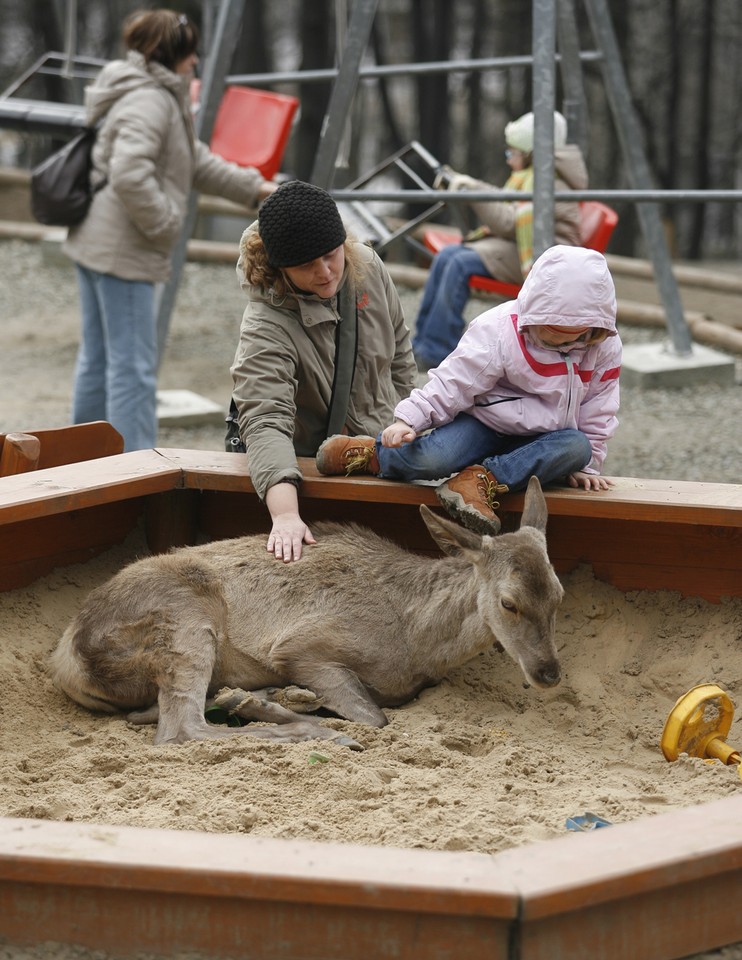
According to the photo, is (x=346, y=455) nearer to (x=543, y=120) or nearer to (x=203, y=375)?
(x=543, y=120)

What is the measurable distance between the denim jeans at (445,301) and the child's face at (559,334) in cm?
433

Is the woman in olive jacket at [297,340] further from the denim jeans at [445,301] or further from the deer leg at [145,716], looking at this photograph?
the denim jeans at [445,301]

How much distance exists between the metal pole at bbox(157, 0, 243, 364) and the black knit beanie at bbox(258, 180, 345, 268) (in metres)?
4.46

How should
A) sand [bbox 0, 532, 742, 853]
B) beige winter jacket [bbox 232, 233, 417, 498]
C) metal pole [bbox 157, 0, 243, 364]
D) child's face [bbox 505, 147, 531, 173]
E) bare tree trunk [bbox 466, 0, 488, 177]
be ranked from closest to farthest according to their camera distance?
sand [bbox 0, 532, 742, 853]
beige winter jacket [bbox 232, 233, 417, 498]
child's face [bbox 505, 147, 531, 173]
metal pole [bbox 157, 0, 243, 364]
bare tree trunk [bbox 466, 0, 488, 177]

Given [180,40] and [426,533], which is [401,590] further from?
[180,40]

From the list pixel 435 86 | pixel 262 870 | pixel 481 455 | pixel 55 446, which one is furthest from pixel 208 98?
pixel 435 86

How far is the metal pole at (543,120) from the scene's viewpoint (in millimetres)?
6492

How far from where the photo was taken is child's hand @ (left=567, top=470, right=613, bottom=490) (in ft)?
14.6

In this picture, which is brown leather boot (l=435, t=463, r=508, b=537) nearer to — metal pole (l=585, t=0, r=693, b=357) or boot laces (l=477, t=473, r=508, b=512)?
boot laces (l=477, t=473, r=508, b=512)

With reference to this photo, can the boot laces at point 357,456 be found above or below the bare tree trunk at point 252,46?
below

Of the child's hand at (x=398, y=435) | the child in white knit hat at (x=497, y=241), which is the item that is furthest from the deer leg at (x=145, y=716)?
the child in white knit hat at (x=497, y=241)

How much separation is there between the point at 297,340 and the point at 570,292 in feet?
3.32

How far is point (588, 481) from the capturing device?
4.46 meters

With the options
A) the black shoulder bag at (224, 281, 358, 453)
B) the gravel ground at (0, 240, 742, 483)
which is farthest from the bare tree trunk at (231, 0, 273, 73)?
the black shoulder bag at (224, 281, 358, 453)
